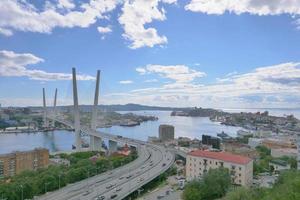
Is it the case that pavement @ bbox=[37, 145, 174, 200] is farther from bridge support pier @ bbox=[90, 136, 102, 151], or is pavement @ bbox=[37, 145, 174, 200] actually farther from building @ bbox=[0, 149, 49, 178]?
bridge support pier @ bbox=[90, 136, 102, 151]

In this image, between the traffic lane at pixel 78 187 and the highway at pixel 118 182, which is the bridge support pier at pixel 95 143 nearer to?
the highway at pixel 118 182

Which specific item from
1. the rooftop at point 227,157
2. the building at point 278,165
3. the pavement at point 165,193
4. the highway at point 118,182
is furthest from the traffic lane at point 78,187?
the building at point 278,165

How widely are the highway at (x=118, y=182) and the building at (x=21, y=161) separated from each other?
277cm

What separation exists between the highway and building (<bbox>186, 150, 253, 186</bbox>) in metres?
0.71

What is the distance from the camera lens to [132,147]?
13.8 metres

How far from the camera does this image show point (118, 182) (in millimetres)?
6801

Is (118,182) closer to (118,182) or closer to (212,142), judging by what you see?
(118,182)

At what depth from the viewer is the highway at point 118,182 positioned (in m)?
5.80

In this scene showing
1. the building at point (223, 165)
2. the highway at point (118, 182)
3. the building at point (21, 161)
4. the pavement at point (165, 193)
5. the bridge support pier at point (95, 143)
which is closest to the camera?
the highway at point (118, 182)

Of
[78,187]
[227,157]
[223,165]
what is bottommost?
[78,187]

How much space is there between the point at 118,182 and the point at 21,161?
14.4 ft

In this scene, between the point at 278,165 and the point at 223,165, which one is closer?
the point at 223,165

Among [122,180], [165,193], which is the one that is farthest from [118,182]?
[165,193]

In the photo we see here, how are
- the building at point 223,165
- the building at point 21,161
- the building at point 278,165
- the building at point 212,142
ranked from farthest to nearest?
the building at point 212,142 → the building at point 21,161 → the building at point 278,165 → the building at point 223,165
